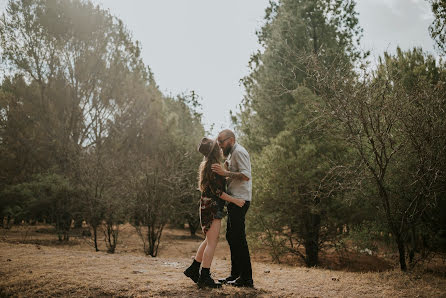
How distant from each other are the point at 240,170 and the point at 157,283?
2003mm

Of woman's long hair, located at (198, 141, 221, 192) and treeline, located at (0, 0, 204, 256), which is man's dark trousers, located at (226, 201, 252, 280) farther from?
treeline, located at (0, 0, 204, 256)

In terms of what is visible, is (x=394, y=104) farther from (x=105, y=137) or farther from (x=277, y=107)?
(x=105, y=137)

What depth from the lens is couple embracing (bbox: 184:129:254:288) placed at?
13.8ft

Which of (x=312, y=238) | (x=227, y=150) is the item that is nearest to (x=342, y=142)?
(x=312, y=238)

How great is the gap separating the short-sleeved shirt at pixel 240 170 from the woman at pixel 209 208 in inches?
5.1

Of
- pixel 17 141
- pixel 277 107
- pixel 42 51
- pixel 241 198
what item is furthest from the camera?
pixel 17 141

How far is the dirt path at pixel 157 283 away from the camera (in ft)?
13.4

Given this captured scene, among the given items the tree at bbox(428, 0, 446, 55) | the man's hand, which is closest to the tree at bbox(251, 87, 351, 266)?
the tree at bbox(428, 0, 446, 55)

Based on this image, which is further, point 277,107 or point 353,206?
point 277,107

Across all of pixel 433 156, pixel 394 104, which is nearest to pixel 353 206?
pixel 433 156

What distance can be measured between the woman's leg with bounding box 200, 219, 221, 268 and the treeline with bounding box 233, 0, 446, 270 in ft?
8.83

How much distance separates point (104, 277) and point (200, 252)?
5.42 feet

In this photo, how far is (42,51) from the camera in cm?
1628

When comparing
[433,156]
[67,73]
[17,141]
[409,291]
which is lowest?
[409,291]
